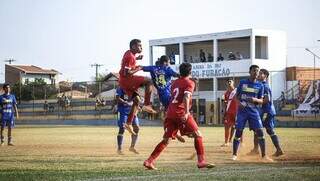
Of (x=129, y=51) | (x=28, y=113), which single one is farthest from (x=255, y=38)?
(x=129, y=51)

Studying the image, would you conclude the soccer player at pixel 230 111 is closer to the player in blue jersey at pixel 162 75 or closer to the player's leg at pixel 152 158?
the player in blue jersey at pixel 162 75

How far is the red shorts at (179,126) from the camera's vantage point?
12.0m

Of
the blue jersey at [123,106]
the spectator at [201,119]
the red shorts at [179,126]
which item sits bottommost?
the spectator at [201,119]

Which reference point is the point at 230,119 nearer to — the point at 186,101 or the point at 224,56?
the point at 186,101

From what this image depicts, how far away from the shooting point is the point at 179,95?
11.9 m

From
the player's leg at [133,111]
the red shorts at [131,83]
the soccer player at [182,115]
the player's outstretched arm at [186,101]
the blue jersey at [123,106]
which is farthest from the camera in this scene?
the blue jersey at [123,106]

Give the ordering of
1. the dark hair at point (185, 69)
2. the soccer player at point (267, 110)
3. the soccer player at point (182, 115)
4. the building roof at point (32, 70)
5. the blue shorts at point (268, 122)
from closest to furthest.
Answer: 1. the soccer player at point (182, 115)
2. the dark hair at point (185, 69)
3. the soccer player at point (267, 110)
4. the blue shorts at point (268, 122)
5. the building roof at point (32, 70)

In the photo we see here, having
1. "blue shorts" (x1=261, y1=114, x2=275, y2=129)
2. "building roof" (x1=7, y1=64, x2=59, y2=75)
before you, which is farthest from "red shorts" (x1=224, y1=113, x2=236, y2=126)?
"building roof" (x1=7, y1=64, x2=59, y2=75)

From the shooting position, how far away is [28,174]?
11.3 metres

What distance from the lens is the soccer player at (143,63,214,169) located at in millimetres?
11859

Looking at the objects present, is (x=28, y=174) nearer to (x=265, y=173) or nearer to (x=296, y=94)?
(x=265, y=173)

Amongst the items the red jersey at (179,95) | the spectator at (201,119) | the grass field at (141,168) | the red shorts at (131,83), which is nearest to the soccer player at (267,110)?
the grass field at (141,168)

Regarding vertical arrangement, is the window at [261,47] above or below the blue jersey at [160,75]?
above

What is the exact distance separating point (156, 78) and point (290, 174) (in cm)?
523
